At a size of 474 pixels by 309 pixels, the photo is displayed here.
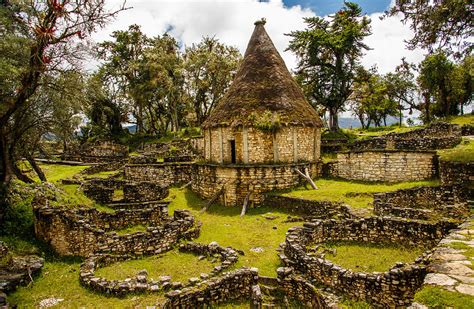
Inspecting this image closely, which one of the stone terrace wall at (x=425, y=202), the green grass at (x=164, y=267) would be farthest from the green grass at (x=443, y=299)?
the stone terrace wall at (x=425, y=202)

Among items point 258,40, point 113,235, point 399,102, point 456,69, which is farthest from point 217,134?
point 399,102

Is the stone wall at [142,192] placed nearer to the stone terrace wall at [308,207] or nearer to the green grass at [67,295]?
the stone terrace wall at [308,207]

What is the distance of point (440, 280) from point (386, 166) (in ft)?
48.4

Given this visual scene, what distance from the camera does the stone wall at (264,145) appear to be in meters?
18.8

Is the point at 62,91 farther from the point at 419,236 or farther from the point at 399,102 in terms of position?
the point at 399,102

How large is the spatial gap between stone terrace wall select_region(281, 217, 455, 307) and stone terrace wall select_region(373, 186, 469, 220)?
170cm

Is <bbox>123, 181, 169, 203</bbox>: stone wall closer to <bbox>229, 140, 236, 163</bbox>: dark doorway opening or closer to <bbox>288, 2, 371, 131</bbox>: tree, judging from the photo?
<bbox>229, 140, 236, 163</bbox>: dark doorway opening

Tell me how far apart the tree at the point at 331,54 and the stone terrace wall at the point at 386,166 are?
1463 cm

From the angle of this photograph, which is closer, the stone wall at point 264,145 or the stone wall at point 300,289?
the stone wall at point 300,289

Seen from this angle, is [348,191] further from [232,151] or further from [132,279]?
[132,279]

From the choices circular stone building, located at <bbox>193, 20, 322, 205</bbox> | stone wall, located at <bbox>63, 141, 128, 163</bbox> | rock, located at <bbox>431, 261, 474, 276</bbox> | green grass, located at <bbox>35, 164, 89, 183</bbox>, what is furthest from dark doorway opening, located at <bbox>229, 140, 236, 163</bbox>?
stone wall, located at <bbox>63, 141, 128, 163</bbox>

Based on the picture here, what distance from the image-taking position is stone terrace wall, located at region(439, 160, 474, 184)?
12499mm

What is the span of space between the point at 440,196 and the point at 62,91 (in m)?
16.0

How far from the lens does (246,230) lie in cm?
1329
